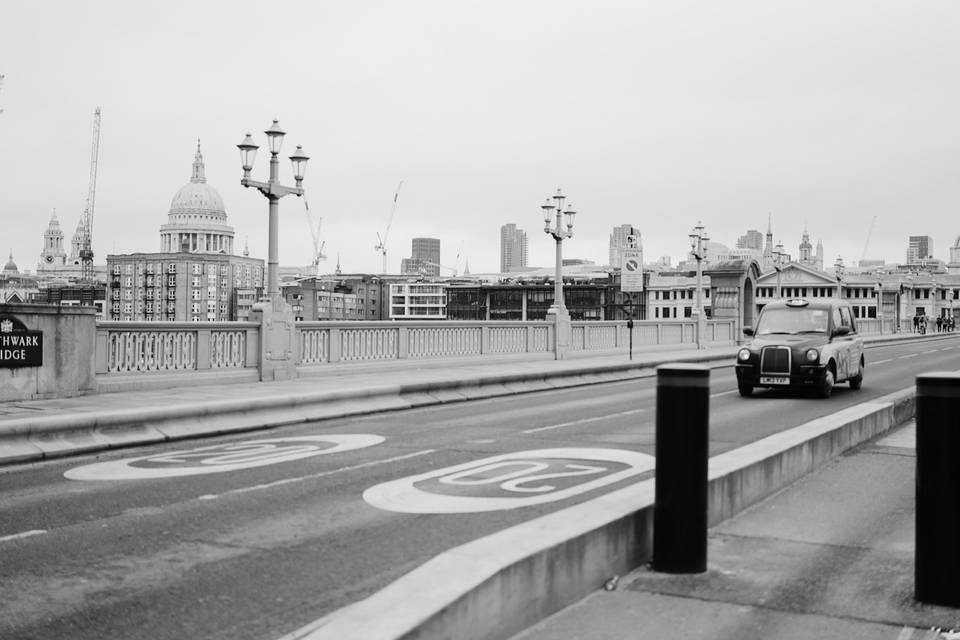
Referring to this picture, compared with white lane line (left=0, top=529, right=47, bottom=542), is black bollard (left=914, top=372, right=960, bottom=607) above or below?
above

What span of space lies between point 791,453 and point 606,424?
5.83 metres

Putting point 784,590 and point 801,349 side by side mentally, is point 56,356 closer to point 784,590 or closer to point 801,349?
point 784,590

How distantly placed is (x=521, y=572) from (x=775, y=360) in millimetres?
16492

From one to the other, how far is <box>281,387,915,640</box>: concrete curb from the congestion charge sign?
1170 centimetres

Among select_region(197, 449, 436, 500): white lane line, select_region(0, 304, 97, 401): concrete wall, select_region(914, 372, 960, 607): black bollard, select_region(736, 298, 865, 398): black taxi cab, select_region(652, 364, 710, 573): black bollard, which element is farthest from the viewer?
select_region(736, 298, 865, 398): black taxi cab

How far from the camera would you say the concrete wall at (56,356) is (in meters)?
15.9

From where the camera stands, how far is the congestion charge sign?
15.7 m

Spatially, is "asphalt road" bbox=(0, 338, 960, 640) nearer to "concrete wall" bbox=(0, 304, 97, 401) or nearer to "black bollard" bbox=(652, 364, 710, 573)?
"black bollard" bbox=(652, 364, 710, 573)

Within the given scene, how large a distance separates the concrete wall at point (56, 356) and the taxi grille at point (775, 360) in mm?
12879

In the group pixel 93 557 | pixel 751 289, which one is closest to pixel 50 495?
pixel 93 557

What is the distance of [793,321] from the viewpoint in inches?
855

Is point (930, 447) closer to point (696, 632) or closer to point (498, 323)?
point (696, 632)

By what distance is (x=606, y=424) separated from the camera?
50.9ft

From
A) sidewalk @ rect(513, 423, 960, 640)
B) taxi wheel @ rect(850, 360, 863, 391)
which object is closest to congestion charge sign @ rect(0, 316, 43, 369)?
sidewalk @ rect(513, 423, 960, 640)
